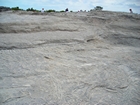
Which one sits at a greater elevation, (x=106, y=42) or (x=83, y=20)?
(x=83, y=20)

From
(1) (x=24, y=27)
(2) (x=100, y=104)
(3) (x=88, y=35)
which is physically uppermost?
(1) (x=24, y=27)

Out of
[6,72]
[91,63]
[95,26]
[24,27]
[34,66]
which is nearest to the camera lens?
[6,72]

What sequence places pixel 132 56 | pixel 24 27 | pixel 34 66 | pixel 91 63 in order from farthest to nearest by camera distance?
pixel 24 27 < pixel 132 56 < pixel 91 63 < pixel 34 66

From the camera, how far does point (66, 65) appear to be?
2.00m

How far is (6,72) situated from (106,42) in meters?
2.03

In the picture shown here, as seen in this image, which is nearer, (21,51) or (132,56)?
(21,51)

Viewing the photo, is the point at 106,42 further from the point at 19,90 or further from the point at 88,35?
the point at 19,90

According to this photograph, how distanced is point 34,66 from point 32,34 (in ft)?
3.20

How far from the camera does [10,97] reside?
1.47 meters

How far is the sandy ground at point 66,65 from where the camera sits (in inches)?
61.9

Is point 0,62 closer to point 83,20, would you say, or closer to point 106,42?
point 106,42

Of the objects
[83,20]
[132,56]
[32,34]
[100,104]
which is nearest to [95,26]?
[83,20]

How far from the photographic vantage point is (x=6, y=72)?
1.77 meters

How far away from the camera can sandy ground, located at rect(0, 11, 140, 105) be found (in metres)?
1.57
